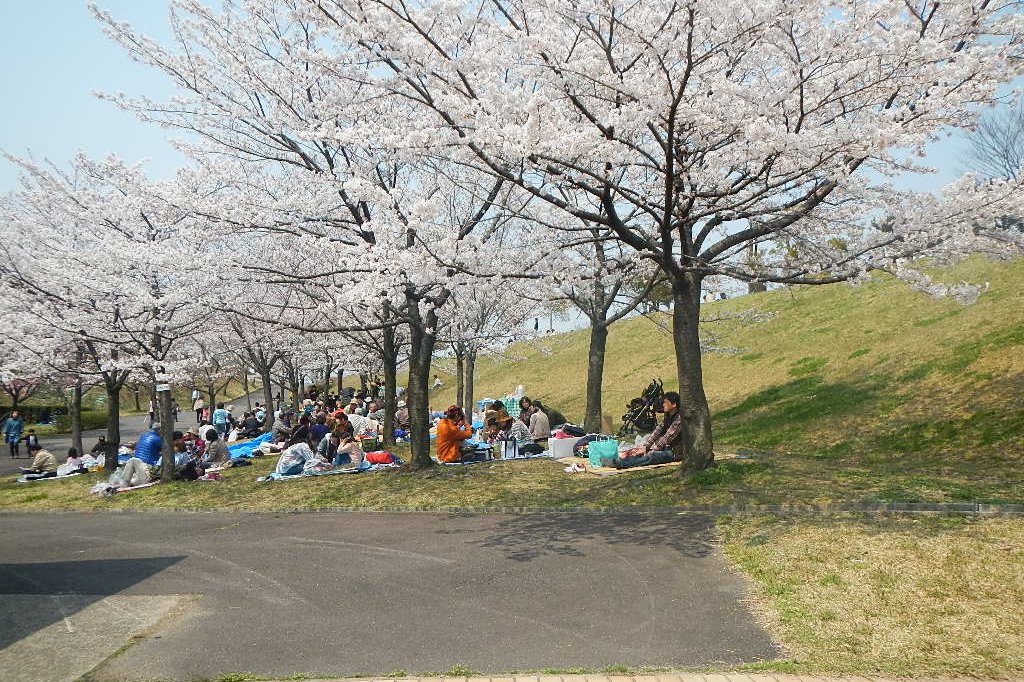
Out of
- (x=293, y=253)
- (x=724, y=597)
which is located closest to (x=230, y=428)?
(x=293, y=253)

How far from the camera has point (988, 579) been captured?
5770mm

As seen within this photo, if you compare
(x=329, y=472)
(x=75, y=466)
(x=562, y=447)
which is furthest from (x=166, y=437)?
(x=562, y=447)

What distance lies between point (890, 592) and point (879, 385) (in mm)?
13780

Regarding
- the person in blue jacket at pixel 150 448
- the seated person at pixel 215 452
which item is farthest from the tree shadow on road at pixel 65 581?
the seated person at pixel 215 452

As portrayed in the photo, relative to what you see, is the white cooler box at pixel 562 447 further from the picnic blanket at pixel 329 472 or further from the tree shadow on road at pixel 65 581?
the tree shadow on road at pixel 65 581

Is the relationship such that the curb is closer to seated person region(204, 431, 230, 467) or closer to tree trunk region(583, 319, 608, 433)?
seated person region(204, 431, 230, 467)

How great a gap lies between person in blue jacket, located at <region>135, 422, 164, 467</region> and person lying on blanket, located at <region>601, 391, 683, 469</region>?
10306 mm

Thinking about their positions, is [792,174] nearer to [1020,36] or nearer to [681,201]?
[681,201]

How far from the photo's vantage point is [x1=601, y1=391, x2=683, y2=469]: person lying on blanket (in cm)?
1240

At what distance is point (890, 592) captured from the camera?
5711 millimetres

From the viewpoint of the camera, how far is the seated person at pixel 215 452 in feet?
58.8

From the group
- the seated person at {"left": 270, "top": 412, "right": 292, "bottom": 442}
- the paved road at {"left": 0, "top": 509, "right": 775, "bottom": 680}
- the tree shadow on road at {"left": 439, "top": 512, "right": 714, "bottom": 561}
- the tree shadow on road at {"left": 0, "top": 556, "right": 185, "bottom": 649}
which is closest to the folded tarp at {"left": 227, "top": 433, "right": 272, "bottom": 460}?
the seated person at {"left": 270, "top": 412, "right": 292, "bottom": 442}

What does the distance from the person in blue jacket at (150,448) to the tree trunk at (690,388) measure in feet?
38.2

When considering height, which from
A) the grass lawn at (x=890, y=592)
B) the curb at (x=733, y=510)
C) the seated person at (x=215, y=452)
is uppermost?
the seated person at (x=215, y=452)
